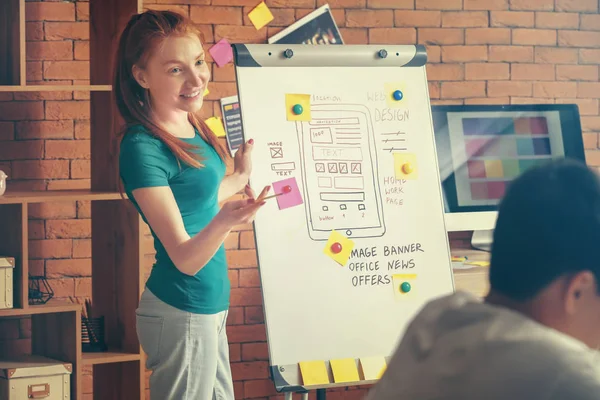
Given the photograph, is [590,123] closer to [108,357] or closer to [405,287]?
[405,287]

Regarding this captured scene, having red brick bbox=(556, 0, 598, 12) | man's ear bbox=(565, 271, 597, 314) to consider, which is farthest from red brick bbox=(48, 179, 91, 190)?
man's ear bbox=(565, 271, 597, 314)

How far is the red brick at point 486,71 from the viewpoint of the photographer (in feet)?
11.8

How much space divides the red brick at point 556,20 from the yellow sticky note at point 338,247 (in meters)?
1.56

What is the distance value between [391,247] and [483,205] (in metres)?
0.67

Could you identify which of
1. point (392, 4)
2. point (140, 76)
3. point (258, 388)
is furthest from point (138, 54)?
point (258, 388)

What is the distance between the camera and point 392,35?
3494 millimetres

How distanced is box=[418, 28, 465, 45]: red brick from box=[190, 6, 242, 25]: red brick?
76 centimetres

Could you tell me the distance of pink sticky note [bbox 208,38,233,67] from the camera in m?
3.29

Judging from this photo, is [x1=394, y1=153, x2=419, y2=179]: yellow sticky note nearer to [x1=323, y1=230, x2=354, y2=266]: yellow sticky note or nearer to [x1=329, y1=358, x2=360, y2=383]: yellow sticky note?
[x1=323, y1=230, x2=354, y2=266]: yellow sticky note

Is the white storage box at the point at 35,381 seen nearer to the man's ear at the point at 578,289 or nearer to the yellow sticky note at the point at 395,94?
the yellow sticky note at the point at 395,94

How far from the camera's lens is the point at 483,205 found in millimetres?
3242

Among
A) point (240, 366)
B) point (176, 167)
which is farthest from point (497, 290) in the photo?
point (240, 366)

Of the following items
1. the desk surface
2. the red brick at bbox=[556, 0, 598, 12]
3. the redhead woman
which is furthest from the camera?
the red brick at bbox=[556, 0, 598, 12]

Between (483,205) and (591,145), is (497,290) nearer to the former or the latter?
(483,205)
